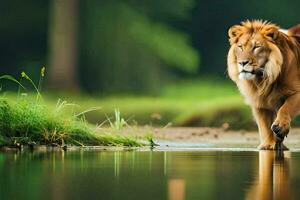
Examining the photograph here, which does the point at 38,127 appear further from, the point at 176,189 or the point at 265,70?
the point at 176,189

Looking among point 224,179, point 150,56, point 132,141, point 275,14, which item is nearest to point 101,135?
point 132,141

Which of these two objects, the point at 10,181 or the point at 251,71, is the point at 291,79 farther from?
the point at 10,181

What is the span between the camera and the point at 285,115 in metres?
11.3

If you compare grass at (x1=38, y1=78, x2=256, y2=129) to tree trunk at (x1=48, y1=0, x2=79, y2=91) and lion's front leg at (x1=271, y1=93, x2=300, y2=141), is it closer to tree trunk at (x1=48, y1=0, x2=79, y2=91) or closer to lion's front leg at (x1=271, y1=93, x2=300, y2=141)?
tree trunk at (x1=48, y1=0, x2=79, y2=91)

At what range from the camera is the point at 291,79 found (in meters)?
11.9

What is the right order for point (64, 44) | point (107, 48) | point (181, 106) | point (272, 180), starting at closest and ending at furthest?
1. point (272, 180)
2. point (181, 106)
3. point (64, 44)
4. point (107, 48)

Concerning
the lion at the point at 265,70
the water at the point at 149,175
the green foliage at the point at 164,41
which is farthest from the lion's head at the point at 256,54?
the green foliage at the point at 164,41

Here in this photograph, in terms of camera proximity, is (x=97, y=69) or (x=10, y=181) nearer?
(x=10, y=181)

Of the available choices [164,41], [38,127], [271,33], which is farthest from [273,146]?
[164,41]

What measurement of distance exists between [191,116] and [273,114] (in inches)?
240

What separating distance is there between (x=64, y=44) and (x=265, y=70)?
1056 cm

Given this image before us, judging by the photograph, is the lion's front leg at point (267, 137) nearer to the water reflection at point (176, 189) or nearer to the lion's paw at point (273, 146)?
the lion's paw at point (273, 146)

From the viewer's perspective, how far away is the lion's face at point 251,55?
1179 centimetres

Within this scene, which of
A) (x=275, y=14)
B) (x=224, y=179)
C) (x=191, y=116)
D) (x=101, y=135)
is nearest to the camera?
(x=224, y=179)
